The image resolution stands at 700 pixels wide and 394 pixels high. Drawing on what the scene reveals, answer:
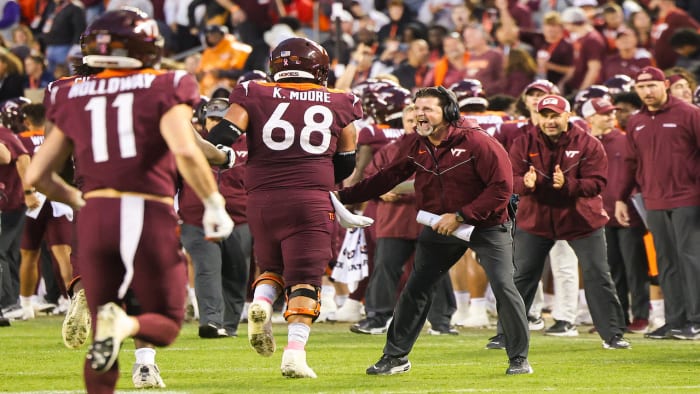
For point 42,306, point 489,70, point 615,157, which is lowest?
point 42,306

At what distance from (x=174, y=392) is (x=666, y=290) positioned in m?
5.02

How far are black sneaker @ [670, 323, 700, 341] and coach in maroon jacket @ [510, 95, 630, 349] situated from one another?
0.77m

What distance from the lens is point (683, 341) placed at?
10617mm

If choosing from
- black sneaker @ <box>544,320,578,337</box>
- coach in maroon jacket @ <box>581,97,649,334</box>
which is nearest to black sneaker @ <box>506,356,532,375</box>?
black sneaker @ <box>544,320,578,337</box>

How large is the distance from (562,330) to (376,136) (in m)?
2.35

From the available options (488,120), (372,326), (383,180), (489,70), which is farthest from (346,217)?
(489,70)

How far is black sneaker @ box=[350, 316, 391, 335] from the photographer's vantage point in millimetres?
11500

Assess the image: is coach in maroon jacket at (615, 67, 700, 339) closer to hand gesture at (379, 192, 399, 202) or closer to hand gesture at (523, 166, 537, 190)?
hand gesture at (523, 166, 537, 190)

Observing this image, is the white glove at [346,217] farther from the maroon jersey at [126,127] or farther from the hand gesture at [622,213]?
the hand gesture at [622,213]

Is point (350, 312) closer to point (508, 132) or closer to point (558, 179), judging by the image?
point (508, 132)

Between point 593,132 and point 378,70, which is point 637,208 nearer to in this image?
point 593,132

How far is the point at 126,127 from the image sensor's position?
5641 mm

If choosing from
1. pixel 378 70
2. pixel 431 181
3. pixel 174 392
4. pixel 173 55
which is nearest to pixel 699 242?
pixel 431 181

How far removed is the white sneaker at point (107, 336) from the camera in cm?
538
